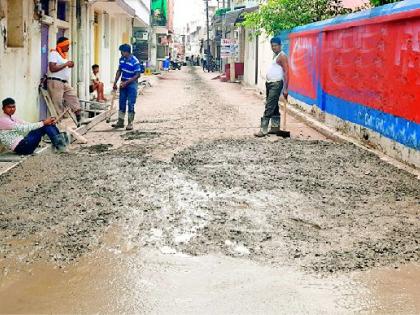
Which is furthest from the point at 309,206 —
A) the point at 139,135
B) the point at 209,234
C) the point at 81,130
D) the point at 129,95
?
the point at 129,95

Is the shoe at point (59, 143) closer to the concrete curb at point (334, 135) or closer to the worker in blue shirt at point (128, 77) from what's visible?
the worker in blue shirt at point (128, 77)

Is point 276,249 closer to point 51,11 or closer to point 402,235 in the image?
point 402,235

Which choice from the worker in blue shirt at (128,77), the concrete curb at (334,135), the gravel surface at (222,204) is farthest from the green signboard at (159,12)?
the gravel surface at (222,204)

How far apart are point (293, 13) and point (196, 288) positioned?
599 inches

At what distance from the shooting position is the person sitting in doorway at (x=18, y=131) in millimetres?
8141

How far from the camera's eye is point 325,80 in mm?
13484

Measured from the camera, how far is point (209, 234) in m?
5.22

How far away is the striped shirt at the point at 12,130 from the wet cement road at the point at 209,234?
16.3 inches

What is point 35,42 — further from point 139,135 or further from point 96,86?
point 96,86

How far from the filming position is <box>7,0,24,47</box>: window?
32.1ft

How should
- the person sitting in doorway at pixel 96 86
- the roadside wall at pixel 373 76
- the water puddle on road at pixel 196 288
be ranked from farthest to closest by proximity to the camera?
the person sitting in doorway at pixel 96 86, the roadside wall at pixel 373 76, the water puddle on road at pixel 196 288

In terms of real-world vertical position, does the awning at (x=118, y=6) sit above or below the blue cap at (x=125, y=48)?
above

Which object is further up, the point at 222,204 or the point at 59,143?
the point at 59,143

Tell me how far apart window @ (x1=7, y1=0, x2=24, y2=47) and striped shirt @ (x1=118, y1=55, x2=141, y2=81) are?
94.6 inches
